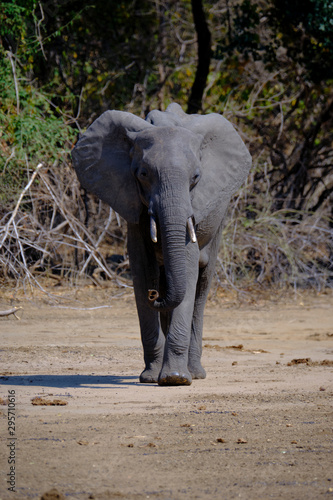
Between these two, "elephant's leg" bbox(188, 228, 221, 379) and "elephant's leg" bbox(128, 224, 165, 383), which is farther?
"elephant's leg" bbox(188, 228, 221, 379)

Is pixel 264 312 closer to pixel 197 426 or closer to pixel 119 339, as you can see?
pixel 119 339

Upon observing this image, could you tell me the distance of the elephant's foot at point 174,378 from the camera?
20.1 feet

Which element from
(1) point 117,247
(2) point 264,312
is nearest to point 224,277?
(2) point 264,312

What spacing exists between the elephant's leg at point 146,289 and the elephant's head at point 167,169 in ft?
0.75

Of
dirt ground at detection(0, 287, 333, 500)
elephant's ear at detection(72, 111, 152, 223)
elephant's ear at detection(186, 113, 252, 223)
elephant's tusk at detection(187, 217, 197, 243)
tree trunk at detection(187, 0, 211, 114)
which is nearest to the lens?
dirt ground at detection(0, 287, 333, 500)

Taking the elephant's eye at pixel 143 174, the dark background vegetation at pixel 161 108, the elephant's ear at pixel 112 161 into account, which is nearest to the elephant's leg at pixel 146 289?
the elephant's ear at pixel 112 161

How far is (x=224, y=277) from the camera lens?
1301cm

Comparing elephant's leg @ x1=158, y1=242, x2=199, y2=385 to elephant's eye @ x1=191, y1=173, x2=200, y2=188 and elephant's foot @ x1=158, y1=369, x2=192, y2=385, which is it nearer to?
elephant's foot @ x1=158, y1=369, x2=192, y2=385

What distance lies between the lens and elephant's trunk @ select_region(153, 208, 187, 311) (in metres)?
5.79

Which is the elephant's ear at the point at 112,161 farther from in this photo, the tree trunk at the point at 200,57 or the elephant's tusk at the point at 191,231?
the tree trunk at the point at 200,57

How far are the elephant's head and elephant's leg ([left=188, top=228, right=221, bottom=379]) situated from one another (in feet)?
2.30

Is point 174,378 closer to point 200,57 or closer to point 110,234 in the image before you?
point 110,234

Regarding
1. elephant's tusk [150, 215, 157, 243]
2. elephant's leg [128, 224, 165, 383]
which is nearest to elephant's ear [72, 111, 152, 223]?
elephant's leg [128, 224, 165, 383]

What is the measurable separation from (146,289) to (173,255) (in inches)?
26.9
